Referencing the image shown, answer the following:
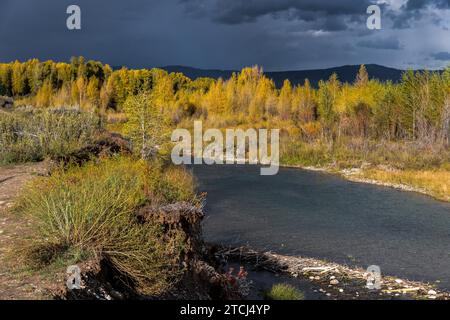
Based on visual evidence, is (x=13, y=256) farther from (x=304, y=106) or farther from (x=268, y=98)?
A: (x=268, y=98)

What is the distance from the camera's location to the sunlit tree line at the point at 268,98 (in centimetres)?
5053

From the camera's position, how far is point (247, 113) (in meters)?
78.6

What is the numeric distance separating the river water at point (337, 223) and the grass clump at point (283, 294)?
4.37 metres

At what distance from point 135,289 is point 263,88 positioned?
3065 inches

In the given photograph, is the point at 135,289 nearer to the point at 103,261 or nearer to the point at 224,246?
the point at 103,261

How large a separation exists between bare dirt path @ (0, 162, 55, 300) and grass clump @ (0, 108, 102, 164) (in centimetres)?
410

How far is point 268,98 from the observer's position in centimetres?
7950

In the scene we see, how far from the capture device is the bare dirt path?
20.3 ft
